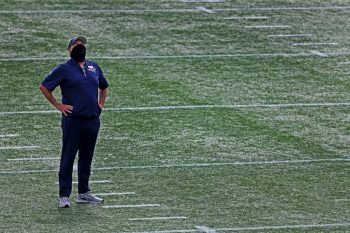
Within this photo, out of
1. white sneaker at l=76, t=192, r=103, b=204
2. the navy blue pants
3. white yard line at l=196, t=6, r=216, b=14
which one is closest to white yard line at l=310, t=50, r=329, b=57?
white yard line at l=196, t=6, r=216, b=14

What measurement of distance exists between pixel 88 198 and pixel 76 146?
0.52m

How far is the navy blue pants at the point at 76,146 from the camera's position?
12.4 m

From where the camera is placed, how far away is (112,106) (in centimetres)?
1686

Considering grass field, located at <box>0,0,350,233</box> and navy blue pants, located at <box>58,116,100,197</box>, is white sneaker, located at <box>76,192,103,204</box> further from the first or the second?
grass field, located at <box>0,0,350,233</box>

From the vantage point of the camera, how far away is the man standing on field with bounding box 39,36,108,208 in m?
12.4

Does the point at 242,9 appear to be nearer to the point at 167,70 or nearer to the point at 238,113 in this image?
the point at 167,70

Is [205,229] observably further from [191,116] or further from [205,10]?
[205,10]

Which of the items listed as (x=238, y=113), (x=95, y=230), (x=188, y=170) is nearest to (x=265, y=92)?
(x=238, y=113)

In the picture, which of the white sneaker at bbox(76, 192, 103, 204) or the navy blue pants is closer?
the navy blue pants

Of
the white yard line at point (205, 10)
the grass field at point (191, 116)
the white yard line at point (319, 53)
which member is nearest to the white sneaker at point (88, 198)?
the grass field at point (191, 116)

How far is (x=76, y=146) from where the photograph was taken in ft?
40.9

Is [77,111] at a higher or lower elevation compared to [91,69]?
lower

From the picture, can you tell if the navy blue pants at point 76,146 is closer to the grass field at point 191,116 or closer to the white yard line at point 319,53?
the grass field at point 191,116

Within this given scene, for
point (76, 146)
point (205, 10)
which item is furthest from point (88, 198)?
point (205, 10)
